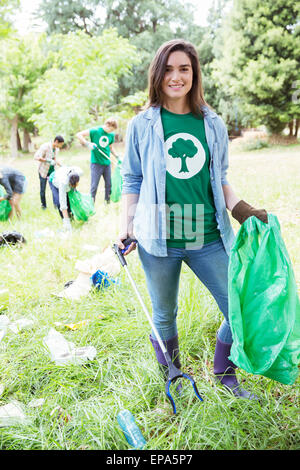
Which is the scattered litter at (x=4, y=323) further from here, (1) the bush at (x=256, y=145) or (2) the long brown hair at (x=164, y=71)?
(1) the bush at (x=256, y=145)

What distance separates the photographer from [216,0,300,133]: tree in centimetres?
1136

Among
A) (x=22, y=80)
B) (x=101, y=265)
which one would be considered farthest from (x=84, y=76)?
(x=22, y=80)

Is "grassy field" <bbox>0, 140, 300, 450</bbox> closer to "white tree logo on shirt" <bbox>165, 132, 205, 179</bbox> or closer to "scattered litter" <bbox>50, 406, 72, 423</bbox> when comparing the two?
"scattered litter" <bbox>50, 406, 72, 423</bbox>

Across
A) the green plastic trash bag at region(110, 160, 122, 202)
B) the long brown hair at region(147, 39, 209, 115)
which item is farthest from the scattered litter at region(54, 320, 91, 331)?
the green plastic trash bag at region(110, 160, 122, 202)

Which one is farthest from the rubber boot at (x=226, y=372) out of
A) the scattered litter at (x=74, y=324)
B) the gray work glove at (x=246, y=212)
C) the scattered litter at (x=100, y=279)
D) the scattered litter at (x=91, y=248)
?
the scattered litter at (x=91, y=248)

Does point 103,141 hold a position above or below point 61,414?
above

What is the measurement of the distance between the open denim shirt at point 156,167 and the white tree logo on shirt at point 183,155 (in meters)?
0.03

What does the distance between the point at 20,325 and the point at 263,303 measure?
160 centimetres

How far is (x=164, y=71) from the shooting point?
1227 mm

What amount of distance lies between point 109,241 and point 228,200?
214 cm

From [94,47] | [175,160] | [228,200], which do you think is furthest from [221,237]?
[94,47]

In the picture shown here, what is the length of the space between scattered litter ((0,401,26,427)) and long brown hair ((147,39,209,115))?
4.78ft

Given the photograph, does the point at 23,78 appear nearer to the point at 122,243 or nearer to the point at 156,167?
the point at 122,243

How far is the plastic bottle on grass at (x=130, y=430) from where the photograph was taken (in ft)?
4.18
